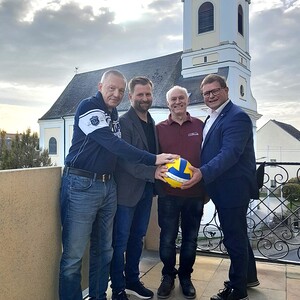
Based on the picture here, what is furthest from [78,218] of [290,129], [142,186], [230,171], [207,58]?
[290,129]

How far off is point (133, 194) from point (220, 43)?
70.9ft

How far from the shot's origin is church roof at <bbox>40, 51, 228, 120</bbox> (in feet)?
73.5

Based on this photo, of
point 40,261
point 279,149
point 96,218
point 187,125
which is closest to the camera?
point 40,261

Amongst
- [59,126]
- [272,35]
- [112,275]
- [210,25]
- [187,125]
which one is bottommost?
[112,275]

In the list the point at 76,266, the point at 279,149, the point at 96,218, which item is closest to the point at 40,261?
the point at 76,266

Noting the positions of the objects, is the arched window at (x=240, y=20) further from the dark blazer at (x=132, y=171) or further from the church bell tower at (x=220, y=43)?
the dark blazer at (x=132, y=171)

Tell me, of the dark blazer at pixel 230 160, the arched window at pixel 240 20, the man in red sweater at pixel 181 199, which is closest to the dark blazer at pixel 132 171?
the man in red sweater at pixel 181 199

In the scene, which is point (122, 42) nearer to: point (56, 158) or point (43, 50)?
point (43, 50)

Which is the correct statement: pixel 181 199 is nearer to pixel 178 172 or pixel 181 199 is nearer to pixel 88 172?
pixel 178 172

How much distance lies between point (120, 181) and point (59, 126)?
89.7ft

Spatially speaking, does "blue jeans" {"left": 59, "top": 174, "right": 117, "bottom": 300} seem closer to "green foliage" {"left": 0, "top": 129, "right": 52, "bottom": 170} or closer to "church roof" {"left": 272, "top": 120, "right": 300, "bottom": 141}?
"green foliage" {"left": 0, "top": 129, "right": 52, "bottom": 170}

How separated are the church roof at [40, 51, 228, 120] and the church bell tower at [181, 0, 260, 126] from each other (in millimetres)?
682

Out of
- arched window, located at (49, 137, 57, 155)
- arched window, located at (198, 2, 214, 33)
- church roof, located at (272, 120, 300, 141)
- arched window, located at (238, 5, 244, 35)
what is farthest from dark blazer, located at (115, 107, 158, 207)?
church roof, located at (272, 120, 300, 141)

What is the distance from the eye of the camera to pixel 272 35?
16.6 metres
